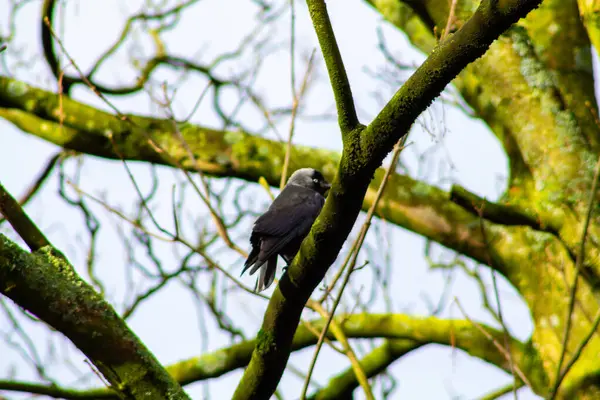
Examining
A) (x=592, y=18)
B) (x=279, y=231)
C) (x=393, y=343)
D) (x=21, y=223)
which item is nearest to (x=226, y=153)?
(x=393, y=343)

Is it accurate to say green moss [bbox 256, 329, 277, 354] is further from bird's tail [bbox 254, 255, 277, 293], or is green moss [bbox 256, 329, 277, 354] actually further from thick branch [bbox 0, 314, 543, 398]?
thick branch [bbox 0, 314, 543, 398]

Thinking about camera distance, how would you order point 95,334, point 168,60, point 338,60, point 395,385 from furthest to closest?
point 168,60
point 395,385
point 95,334
point 338,60

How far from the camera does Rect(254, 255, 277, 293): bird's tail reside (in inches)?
130

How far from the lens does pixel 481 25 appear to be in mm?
1891

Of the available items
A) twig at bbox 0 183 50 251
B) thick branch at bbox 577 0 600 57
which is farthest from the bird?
thick branch at bbox 577 0 600 57

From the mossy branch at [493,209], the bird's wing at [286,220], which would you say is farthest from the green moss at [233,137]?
the mossy branch at [493,209]

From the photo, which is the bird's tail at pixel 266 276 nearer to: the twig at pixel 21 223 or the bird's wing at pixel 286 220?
the bird's wing at pixel 286 220

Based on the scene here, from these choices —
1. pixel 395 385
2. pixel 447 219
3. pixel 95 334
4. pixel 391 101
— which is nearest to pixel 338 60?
pixel 391 101

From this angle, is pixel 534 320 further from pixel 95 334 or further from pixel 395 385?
pixel 95 334

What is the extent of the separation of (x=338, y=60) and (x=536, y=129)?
3.39 m

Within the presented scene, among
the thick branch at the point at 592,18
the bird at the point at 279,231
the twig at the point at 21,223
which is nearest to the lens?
the twig at the point at 21,223

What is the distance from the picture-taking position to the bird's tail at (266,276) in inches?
130

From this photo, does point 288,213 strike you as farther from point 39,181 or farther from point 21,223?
point 39,181

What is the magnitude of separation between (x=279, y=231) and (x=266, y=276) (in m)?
0.24
